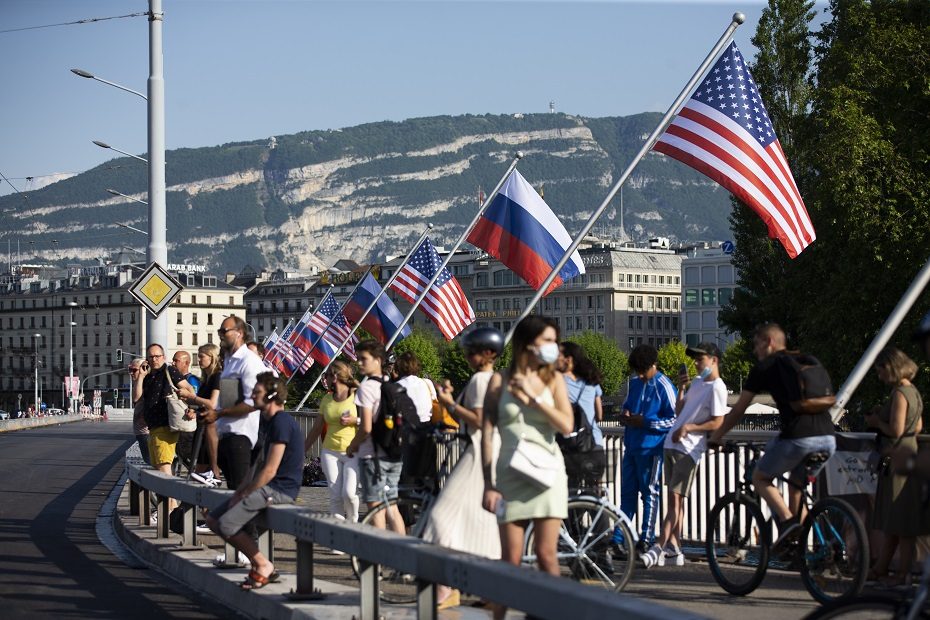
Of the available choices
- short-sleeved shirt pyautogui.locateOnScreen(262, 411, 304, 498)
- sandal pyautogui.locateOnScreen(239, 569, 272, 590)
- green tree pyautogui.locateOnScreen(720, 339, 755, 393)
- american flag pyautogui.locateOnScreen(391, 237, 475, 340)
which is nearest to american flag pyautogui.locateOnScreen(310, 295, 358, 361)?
american flag pyautogui.locateOnScreen(391, 237, 475, 340)

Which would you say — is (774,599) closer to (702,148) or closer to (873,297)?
(702,148)

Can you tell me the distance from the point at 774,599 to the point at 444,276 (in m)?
25.8

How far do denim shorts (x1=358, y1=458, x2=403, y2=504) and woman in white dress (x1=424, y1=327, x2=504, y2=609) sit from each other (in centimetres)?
227

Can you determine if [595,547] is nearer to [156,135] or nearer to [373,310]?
[156,135]

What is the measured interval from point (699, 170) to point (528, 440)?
298 inches

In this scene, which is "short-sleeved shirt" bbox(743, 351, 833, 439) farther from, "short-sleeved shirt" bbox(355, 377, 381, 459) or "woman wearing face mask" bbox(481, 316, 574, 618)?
"short-sleeved shirt" bbox(355, 377, 381, 459)

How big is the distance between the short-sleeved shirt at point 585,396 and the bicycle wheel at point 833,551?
82.3 inches

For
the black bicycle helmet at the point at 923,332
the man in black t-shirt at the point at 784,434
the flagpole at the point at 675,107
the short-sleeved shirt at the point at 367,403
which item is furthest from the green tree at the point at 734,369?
the black bicycle helmet at the point at 923,332

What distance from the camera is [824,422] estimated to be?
35.2ft

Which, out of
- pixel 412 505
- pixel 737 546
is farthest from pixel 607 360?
pixel 737 546

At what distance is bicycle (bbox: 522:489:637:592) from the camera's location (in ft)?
34.3

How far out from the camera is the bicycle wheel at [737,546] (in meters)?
11.0

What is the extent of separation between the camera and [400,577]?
457 inches

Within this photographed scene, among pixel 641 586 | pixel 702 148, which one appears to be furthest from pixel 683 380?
pixel 641 586
